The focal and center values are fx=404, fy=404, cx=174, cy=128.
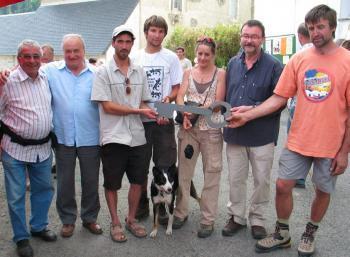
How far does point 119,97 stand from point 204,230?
1.70 m

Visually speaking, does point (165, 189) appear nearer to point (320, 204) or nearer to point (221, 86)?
point (221, 86)

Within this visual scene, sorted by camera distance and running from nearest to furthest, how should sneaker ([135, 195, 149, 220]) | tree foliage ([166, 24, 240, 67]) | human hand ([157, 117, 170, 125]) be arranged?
human hand ([157, 117, 170, 125]) < sneaker ([135, 195, 149, 220]) < tree foliage ([166, 24, 240, 67])

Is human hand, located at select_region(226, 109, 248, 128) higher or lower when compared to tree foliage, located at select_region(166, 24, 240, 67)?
lower

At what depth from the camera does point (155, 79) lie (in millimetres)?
4324

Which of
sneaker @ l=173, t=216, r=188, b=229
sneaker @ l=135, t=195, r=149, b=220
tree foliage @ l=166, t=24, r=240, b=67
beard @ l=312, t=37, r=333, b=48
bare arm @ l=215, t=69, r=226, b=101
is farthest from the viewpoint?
tree foliage @ l=166, t=24, r=240, b=67

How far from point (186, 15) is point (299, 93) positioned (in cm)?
2694

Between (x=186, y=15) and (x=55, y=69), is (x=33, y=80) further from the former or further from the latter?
(x=186, y=15)

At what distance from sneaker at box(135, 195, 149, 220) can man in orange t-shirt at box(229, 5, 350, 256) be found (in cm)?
156

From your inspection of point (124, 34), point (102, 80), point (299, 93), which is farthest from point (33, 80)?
point (299, 93)

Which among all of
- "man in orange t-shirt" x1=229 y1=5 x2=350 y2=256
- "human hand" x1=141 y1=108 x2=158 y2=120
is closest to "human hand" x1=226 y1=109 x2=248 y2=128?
"man in orange t-shirt" x1=229 y1=5 x2=350 y2=256

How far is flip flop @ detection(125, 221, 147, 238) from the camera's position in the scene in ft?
14.3

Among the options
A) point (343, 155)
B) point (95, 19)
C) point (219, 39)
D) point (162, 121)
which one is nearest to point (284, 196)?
point (343, 155)

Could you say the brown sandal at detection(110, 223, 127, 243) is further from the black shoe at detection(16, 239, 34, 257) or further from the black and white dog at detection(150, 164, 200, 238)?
the black shoe at detection(16, 239, 34, 257)

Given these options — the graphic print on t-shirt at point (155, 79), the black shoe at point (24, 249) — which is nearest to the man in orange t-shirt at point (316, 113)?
the graphic print on t-shirt at point (155, 79)
